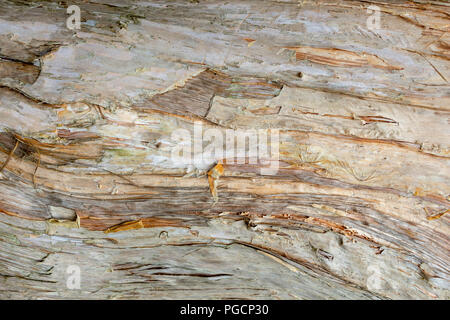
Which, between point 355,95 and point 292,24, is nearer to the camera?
point 355,95

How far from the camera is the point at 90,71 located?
1.54m

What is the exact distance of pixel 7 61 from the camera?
1.56 meters

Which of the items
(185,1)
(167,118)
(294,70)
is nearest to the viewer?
(167,118)

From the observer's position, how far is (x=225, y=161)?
152 cm

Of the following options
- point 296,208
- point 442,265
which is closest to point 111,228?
point 296,208

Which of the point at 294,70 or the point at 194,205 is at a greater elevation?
the point at 294,70

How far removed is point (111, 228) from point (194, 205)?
1.16 feet

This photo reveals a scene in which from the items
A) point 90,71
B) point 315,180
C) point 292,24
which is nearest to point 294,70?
point 292,24

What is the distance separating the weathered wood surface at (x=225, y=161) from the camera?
1.52 m

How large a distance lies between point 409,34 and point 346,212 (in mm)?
810

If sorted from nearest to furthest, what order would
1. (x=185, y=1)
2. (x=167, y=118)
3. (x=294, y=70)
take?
(x=167, y=118) → (x=294, y=70) → (x=185, y=1)

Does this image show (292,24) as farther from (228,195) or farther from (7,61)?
(7,61)

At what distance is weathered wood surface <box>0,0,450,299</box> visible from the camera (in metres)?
1.52

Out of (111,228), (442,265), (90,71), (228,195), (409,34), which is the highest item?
(409,34)
